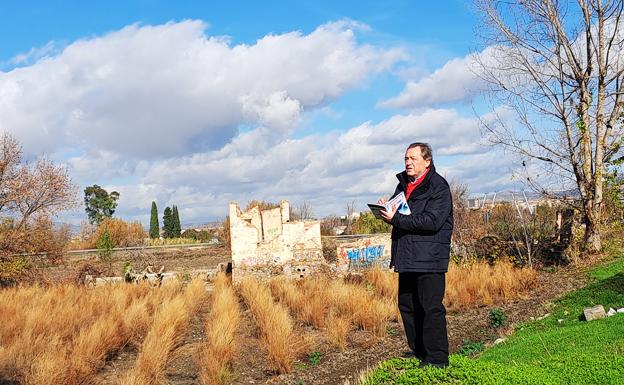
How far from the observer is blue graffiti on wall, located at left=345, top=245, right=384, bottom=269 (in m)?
22.4

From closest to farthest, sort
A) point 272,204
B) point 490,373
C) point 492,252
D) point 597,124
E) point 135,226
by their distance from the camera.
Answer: point 490,373, point 597,124, point 492,252, point 272,204, point 135,226

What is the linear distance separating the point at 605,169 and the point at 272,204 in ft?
77.2

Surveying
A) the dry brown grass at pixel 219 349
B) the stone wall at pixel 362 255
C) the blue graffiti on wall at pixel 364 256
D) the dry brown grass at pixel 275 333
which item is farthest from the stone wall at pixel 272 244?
the dry brown grass at pixel 219 349

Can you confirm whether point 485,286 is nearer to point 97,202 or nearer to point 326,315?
point 326,315

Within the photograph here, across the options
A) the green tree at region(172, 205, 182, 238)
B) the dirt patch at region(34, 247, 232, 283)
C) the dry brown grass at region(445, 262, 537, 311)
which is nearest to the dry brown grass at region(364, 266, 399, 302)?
the dry brown grass at region(445, 262, 537, 311)

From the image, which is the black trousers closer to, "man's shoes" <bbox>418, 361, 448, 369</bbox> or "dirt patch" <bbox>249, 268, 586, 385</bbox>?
"man's shoes" <bbox>418, 361, 448, 369</bbox>

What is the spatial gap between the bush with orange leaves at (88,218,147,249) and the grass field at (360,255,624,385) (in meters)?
38.8

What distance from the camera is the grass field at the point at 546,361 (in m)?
4.57

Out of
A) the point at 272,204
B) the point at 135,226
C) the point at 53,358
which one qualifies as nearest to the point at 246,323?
the point at 53,358

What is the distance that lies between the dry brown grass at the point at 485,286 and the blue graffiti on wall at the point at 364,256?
210 inches

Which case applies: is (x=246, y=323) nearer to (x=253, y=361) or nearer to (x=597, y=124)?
(x=253, y=361)

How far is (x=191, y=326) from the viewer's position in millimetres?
13430

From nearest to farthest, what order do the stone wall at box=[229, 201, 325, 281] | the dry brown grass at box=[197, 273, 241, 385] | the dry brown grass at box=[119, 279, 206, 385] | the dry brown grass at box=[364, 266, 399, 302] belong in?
the dry brown grass at box=[119, 279, 206, 385], the dry brown grass at box=[197, 273, 241, 385], the dry brown grass at box=[364, 266, 399, 302], the stone wall at box=[229, 201, 325, 281]

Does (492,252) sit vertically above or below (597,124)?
below
